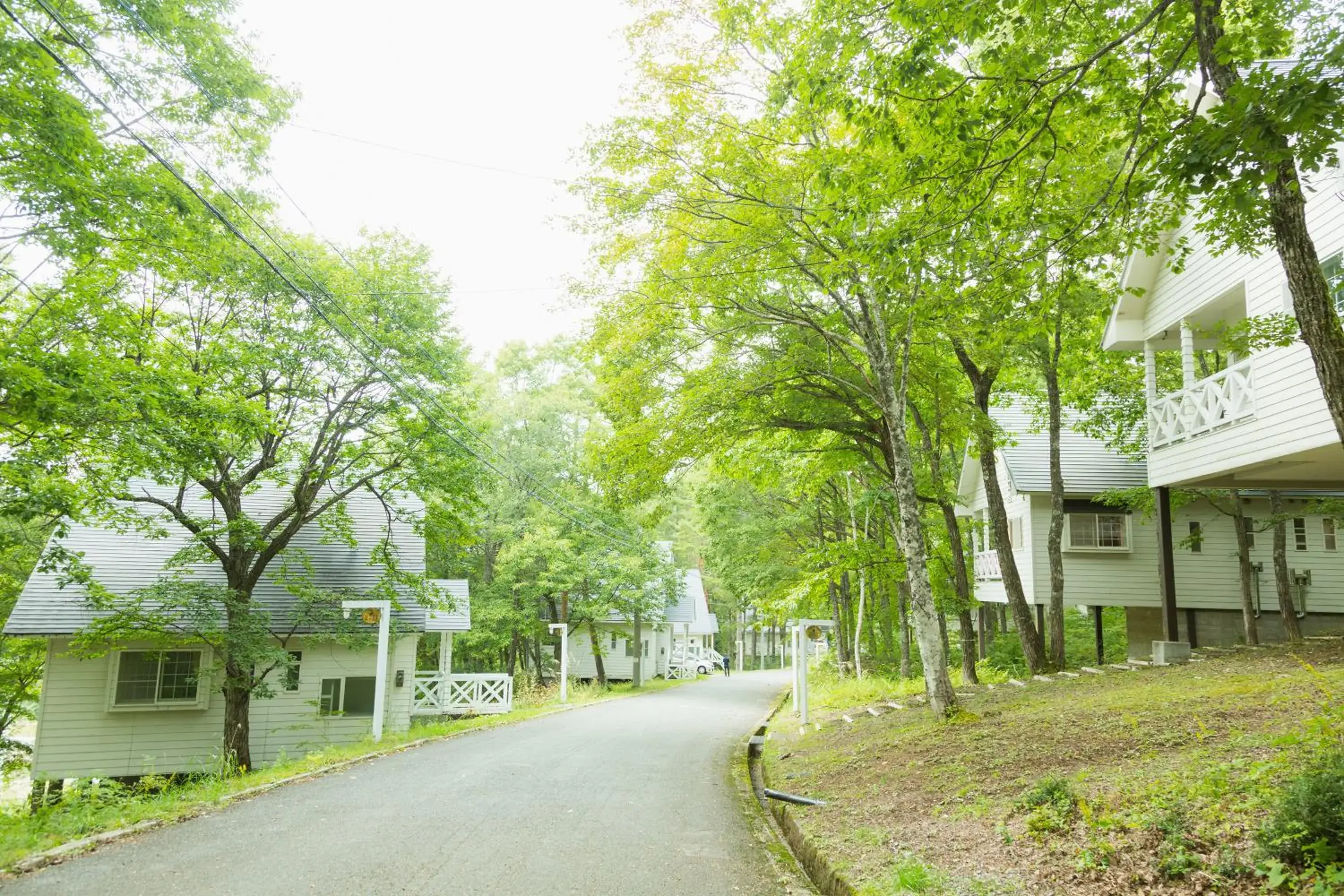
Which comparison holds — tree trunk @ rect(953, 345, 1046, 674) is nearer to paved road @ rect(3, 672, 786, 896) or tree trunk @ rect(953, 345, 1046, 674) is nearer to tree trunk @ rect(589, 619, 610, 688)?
paved road @ rect(3, 672, 786, 896)

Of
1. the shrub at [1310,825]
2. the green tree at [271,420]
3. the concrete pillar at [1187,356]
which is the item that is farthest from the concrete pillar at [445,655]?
the shrub at [1310,825]

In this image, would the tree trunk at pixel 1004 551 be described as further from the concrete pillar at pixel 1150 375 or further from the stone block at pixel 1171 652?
the concrete pillar at pixel 1150 375

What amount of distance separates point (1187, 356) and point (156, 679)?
71.6 ft

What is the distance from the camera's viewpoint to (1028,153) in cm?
672

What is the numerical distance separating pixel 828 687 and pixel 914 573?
47.4 feet

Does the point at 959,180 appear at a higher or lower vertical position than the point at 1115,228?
lower

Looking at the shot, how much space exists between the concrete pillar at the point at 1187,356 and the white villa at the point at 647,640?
21.7m

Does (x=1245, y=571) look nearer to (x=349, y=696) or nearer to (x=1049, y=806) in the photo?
(x=1049, y=806)

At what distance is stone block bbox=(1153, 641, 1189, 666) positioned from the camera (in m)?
13.4

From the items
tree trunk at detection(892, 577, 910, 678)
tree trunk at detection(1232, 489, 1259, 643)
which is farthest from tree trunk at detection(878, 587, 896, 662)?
tree trunk at detection(1232, 489, 1259, 643)

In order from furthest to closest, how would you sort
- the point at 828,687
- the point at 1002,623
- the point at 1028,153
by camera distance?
the point at 1002,623
the point at 828,687
the point at 1028,153

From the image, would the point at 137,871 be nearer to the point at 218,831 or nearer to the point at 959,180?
the point at 218,831

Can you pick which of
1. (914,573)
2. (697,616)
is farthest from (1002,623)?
(914,573)

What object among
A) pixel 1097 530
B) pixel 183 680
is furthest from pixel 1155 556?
pixel 183 680
